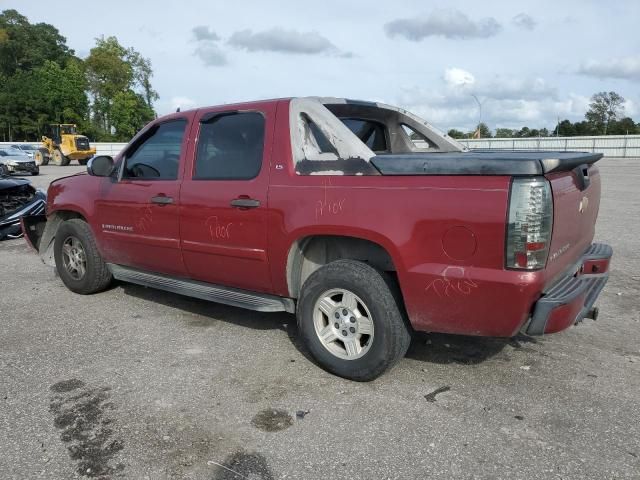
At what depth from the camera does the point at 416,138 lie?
5281 millimetres

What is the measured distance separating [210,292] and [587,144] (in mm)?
42580

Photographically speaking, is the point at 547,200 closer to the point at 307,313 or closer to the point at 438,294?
the point at 438,294

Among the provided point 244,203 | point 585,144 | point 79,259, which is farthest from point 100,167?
point 585,144

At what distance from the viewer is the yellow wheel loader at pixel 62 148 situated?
35375 mm

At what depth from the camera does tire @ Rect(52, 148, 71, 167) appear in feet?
117

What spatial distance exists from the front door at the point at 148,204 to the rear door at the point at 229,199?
166 mm

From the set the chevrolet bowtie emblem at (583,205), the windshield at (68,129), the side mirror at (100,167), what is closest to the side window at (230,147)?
the side mirror at (100,167)

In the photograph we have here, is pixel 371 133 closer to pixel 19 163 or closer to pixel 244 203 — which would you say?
pixel 244 203

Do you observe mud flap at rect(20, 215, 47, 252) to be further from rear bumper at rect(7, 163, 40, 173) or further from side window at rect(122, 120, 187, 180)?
rear bumper at rect(7, 163, 40, 173)

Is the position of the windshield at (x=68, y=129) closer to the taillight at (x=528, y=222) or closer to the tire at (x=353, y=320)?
the tire at (x=353, y=320)

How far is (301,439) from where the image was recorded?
9.68 ft

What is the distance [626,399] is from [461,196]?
1645 mm

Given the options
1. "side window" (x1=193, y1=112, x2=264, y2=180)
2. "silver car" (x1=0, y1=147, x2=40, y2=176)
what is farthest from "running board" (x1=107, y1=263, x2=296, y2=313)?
"silver car" (x1=0, y1=147, x2=40, y2=176)

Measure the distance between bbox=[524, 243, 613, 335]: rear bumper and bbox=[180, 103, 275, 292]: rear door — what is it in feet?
6.05
